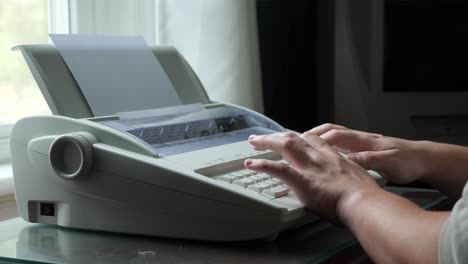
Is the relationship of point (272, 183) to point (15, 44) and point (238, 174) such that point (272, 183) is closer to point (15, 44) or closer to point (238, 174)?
point (238, 174)

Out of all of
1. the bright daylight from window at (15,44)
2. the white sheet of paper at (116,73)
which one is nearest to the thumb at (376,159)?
the white sheet of paper at (116,73)

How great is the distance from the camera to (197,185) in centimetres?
83

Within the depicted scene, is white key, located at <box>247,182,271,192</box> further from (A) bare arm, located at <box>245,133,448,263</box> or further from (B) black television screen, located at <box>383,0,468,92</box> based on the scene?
(B) black television screen, located at <box>383,0,468,92</box>

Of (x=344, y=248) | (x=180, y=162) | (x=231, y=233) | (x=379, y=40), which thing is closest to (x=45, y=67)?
(x=180, y=162)

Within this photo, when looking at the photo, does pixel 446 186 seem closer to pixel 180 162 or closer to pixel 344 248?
pixel 344 248

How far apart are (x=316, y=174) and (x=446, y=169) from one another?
0.28 m

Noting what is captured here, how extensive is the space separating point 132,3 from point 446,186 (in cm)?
74

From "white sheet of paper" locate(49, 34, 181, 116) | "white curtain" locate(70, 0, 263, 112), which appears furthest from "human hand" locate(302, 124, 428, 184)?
"white curtain" locate(70, 0, 263, 112)

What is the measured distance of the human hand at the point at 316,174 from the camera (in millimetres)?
842

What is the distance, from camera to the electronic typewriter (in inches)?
32.8

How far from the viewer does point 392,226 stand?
749mm

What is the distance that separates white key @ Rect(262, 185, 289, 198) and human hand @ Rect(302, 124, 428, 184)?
152 mm

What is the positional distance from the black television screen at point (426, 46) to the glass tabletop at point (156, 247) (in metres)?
0.91

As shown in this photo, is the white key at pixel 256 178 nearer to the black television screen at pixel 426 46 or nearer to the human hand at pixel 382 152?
the human hand at pixel 382 152
